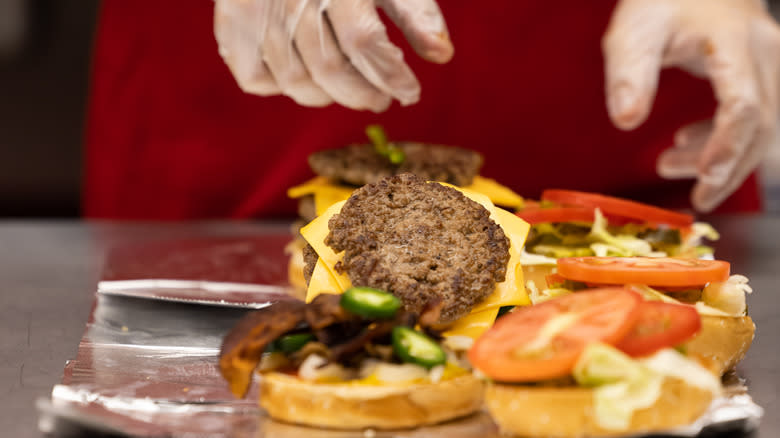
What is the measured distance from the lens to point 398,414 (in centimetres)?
161

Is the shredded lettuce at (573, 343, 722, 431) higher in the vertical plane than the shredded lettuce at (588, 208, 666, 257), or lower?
higher

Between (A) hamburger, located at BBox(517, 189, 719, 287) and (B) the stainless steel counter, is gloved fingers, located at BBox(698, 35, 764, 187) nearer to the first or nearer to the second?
(B) the stainless steel counter

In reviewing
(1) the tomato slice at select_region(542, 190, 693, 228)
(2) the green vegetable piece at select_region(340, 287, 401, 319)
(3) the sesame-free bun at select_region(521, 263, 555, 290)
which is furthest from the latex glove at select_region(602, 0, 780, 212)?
(2) the green vegetable piece at select_region(340, 287, 401, 319)

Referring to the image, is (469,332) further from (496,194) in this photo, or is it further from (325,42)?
(325,42)

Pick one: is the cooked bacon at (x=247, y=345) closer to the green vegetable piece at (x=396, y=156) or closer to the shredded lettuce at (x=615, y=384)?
the shredded lettuce at (x=615, y=384)

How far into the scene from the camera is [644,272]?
6.40 feet

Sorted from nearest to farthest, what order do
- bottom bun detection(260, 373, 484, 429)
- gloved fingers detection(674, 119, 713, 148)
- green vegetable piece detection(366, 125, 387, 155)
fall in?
bottom bun detection(260, 373, 484, 429) → green vegetable piece detection(366, 125, 387, 155) → gloved fingers detection(674, 119, 713, 148)

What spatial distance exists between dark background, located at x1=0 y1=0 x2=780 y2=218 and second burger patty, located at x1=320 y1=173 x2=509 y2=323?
18.0 ft

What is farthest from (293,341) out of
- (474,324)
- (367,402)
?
(474,324)

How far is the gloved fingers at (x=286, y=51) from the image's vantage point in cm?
285

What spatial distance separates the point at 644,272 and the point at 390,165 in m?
1.30

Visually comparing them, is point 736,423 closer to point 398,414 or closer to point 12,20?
point 398,414

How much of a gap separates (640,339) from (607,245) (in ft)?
3.78

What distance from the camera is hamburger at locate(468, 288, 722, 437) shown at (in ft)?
4.74
